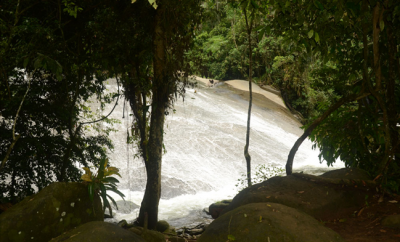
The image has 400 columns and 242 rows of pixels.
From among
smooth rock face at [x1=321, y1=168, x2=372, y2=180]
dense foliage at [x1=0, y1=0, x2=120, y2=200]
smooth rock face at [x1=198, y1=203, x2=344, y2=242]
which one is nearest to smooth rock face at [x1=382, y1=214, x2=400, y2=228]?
smooth rock face at [x1=321, y1=168, x2=372, y2=180]

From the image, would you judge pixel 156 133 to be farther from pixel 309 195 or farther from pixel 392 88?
pixel 392 88

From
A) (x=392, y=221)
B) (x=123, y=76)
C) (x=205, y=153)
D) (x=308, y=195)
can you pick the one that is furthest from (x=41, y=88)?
(x=205, y=153)

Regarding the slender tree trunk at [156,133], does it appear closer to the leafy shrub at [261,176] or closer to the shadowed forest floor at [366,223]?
the leafy shrub at [261,176]

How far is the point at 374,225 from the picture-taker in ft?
11.9

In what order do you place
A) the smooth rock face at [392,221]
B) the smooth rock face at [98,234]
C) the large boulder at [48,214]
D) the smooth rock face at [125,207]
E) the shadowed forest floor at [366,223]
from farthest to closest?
the smooth rock face at [125,207], the smooth rock face at [392,221], the shadowed forest floor at [366,223], the large boulder at [48,214], the smooth rock face at [98,234]

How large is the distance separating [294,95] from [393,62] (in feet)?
47.6

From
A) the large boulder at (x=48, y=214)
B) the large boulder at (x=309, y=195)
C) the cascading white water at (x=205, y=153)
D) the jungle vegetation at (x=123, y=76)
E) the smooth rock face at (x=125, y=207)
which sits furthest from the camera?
the cascading white water at (x=205, y=153)

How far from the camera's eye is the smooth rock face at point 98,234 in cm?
292

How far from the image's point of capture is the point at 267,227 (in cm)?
271

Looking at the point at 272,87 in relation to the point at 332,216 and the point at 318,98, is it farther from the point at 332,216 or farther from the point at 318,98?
the point at 332,216

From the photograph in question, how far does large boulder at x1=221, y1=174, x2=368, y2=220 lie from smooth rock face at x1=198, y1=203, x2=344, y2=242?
115 cm

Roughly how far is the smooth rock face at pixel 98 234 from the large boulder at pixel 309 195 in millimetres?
1742

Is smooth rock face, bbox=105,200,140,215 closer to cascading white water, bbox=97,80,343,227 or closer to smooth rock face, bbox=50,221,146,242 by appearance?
cascading white water, bbox=97,80,343,227

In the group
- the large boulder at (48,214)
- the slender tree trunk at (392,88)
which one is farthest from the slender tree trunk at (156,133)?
the slender tree trunk at (392,88)
